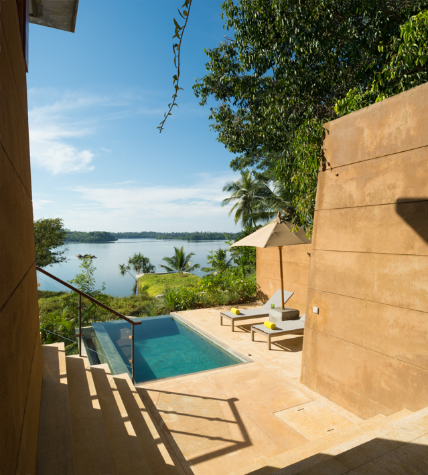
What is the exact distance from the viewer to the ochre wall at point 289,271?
Result: 8648 mm

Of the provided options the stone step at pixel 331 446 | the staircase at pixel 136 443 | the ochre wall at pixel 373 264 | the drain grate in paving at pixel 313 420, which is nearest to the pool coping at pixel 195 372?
the staircase at pixel 136 443

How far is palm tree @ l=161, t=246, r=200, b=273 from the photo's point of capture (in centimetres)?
2667

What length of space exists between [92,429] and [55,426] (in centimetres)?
42

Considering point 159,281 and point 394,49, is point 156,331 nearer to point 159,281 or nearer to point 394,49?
point 394,49

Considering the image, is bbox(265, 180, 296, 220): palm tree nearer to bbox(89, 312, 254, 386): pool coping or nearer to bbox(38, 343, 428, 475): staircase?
bbox(89, 312, 254, 386): pool coping

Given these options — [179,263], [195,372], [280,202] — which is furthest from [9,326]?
[179,263]

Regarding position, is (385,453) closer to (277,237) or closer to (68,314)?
(277,237)

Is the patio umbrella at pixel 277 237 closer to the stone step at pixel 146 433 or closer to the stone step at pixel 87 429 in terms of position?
the stone step at pixel 146 433

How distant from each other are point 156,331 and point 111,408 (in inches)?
199

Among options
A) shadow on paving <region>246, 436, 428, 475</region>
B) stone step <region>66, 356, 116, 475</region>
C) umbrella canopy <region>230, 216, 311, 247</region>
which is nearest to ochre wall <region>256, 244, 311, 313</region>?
umbrella canopy <region>230, 216, 311, 247</region>

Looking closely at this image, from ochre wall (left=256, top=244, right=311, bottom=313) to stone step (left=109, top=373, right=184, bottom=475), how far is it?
5498 mm

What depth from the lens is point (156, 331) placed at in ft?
28.3

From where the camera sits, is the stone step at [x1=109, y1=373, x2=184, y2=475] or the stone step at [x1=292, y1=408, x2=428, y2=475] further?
the stone step at [x1=109, y1=373, x2=184, y2=475]

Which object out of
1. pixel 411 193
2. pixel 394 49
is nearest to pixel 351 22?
pixel 394 49
